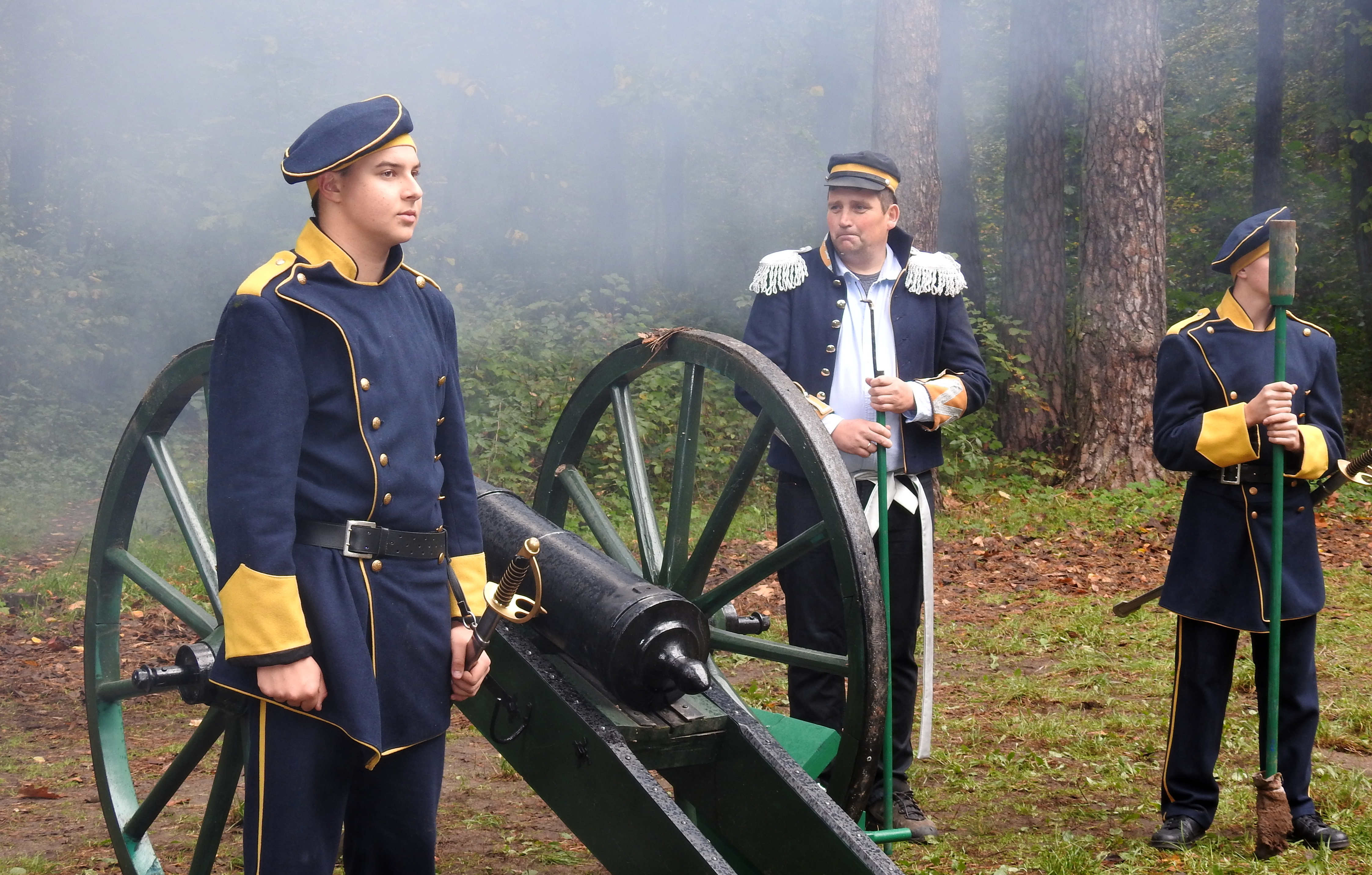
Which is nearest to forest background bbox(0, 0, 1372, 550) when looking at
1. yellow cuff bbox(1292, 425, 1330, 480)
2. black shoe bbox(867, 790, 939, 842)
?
yellow cuff bbox(1292, 425, 1330, 480)

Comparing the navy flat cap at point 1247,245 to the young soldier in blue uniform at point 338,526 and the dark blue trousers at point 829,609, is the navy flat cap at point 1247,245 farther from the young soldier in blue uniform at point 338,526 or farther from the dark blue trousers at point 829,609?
the young soldier in blue uniform at point 338,526

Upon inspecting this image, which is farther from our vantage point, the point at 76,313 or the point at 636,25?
the point at 636,25

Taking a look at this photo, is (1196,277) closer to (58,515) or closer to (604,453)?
(604,453)

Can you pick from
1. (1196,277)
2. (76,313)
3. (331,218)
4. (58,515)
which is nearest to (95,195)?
(76,313)

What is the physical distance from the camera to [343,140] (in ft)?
6.45

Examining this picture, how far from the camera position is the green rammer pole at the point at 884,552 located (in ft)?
9.48

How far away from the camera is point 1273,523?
2904 mm

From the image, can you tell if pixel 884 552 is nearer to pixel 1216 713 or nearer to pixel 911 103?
pixel 1216 713

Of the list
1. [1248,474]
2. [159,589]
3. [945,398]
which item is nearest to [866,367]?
[945,398]

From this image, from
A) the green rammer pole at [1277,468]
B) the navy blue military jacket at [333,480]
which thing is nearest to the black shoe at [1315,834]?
the green rammer pole at [1277,468]

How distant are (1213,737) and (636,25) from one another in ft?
33.4

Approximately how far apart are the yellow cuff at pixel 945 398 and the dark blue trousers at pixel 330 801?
1.48 metres

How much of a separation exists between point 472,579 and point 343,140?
28.8 inches

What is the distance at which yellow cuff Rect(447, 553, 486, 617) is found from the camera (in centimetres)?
219
